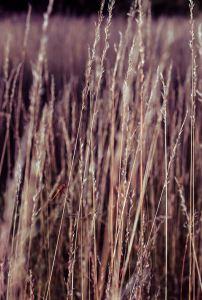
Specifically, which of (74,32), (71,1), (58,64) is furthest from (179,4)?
(58,64)

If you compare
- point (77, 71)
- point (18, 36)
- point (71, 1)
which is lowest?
point (77, 71)

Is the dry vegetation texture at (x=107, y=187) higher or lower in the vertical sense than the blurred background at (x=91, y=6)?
lower

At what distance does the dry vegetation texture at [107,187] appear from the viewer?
4.07 ft

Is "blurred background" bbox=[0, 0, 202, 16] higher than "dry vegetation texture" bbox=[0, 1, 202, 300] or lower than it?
higher

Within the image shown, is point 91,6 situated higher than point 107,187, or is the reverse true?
point 91,6

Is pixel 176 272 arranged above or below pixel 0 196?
below

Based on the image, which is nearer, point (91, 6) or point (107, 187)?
point (107, 187)

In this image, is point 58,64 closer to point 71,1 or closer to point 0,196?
point 0,196

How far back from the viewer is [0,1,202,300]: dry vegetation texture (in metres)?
1.24

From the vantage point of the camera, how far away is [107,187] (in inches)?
114

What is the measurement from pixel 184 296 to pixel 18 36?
614cm

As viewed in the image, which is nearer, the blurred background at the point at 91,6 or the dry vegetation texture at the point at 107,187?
the dry vegetation texture at the point at 107,187

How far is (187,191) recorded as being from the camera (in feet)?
8.95

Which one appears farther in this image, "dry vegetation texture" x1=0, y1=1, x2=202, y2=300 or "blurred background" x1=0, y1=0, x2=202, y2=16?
"blurred background" x1=0, y1=0, x2=202, y2=16
